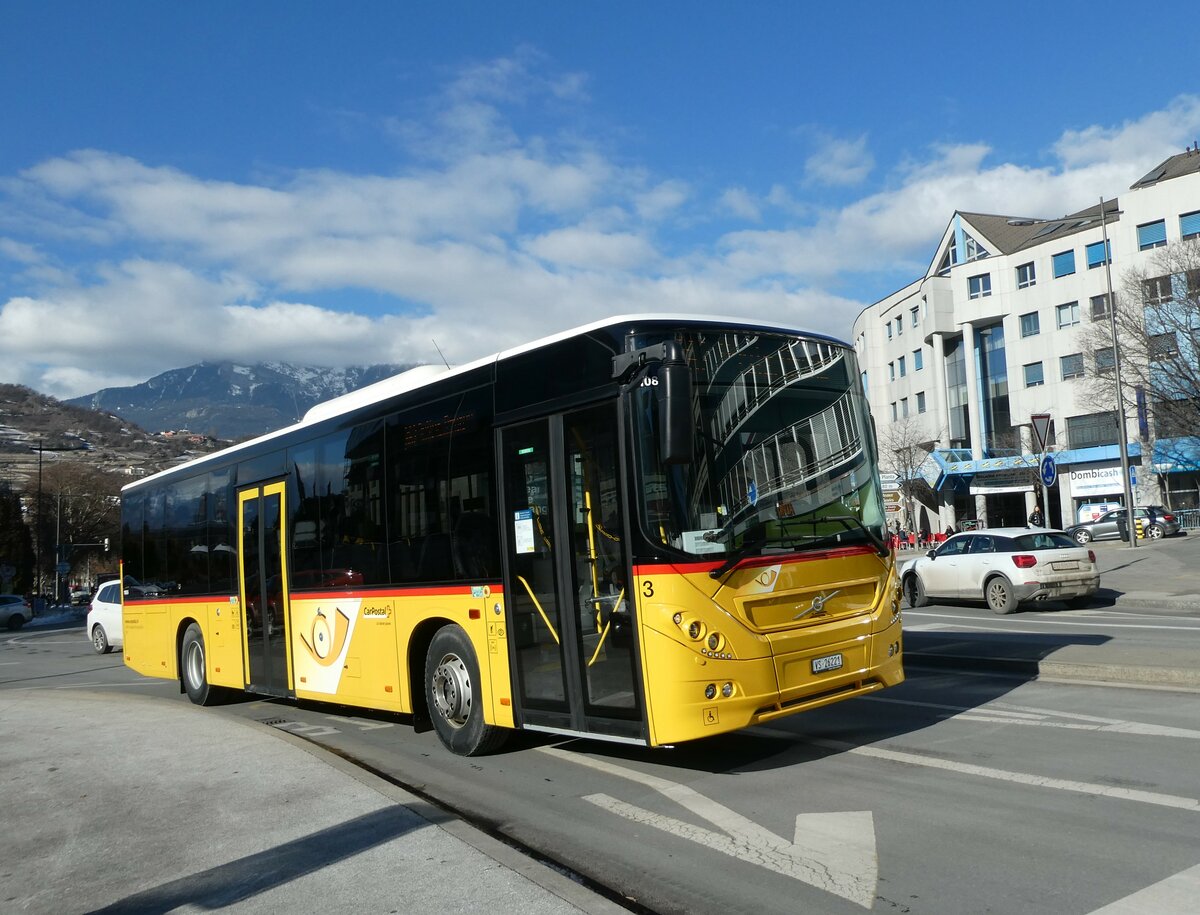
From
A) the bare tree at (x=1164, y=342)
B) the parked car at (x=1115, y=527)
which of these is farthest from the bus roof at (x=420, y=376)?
the bare tree at (x=1164, y=342)

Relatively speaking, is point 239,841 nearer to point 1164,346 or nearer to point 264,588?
point 264,588

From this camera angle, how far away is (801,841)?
18.5 feet

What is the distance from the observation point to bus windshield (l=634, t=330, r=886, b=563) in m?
6.91

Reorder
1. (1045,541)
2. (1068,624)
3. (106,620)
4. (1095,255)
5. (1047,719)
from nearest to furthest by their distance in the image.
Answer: (1047,719), (1068,624), (1045,541), (106,620), (1095,255)

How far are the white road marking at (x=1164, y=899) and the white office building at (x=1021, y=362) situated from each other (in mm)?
50507

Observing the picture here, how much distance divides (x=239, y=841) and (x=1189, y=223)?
198 ft

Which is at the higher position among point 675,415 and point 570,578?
point 675,415

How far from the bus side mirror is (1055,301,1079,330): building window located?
60569mm

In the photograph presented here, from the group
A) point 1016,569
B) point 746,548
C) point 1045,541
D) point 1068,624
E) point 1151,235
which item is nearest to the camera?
point 746,548

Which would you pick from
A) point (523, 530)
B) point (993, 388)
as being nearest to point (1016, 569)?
point (523, 530)

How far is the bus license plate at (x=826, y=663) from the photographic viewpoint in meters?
7.32

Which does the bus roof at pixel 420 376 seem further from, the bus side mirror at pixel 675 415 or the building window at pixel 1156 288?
the building window at pixel 1156 288

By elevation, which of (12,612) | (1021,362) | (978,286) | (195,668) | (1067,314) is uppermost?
(978,286)

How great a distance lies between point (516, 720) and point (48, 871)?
3399 mm
